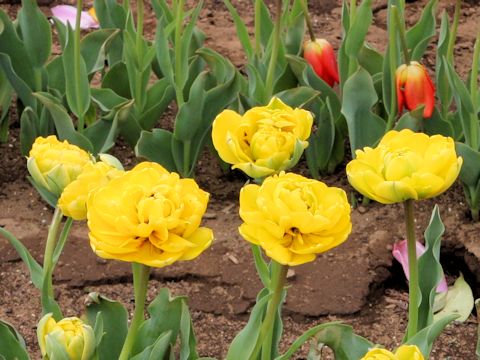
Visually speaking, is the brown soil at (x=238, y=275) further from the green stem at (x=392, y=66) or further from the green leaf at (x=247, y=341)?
the green leaf at (x=247, y=341)

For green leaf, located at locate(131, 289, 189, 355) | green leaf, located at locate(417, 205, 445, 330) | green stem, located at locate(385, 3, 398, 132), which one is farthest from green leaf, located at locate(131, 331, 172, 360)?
green stem, located at locate(385, 3, 398, 132)

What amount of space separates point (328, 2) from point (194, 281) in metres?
1.43

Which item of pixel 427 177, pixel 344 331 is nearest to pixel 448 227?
pixel 344 331

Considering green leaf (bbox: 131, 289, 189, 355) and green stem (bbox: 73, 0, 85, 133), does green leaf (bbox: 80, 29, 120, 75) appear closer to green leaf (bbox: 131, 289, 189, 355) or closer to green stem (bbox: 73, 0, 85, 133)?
green stem (bbox: 73, 0, 85, 133)

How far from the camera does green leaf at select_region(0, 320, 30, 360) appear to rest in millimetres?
1617

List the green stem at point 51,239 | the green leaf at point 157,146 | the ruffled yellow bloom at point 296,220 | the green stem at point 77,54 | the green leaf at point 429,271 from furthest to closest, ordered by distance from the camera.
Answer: the green leaf at point 157,146
the green stem at point 77,54
the green leaf at point 429,271
the green stem at point 51,239
the ruffled yellow bloom at point 296,220

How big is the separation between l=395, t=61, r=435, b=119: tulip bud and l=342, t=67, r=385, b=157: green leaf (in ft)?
0.23

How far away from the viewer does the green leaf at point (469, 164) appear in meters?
2.28

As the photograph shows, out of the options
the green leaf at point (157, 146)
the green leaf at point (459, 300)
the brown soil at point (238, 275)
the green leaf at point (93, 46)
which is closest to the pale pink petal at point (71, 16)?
the green leaf at point (93, 46)

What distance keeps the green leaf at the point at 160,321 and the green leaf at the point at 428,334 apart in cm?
33

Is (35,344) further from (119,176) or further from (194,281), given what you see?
(119,176)

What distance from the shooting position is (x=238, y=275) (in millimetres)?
2234

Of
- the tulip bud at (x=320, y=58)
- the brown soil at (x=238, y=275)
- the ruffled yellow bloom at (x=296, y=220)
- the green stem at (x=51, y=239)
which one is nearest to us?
the ruffled yellow bloom at (x=296, y=220)

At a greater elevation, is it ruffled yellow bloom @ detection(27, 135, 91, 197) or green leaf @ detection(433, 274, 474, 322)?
ruffled yellow bloom @ detection(27, 135, 91, 197)
